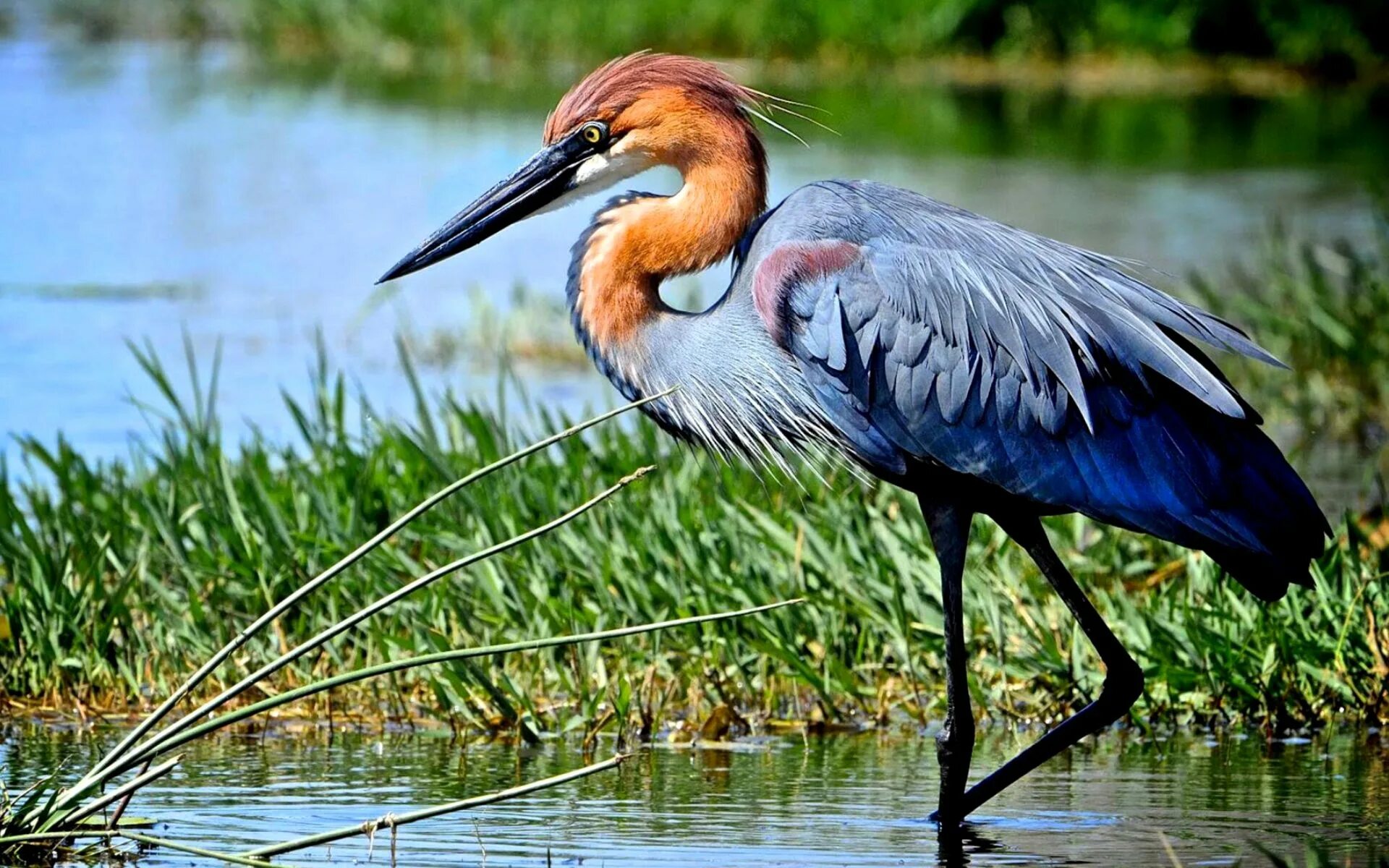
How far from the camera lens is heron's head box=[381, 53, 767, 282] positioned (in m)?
5.17

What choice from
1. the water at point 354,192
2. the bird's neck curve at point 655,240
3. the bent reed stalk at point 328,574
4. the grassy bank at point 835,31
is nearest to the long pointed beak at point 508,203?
the bird's neck curve at point 655,240

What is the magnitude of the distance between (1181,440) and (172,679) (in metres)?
2.51

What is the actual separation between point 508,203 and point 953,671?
1514 millimetres

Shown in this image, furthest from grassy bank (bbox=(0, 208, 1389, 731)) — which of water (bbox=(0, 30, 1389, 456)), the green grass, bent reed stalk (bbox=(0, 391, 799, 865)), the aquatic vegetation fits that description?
the aquatic vegetation

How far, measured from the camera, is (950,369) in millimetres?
4875

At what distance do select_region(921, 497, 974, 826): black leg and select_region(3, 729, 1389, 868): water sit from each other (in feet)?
0.26

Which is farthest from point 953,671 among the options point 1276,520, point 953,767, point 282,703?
point 282,703

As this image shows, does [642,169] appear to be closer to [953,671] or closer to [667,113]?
[667,113]

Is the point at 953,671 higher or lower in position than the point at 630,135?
lower

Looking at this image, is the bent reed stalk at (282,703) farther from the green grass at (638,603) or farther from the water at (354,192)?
the water at (354,192)

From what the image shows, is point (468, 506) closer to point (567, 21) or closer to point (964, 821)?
point (964, 821)

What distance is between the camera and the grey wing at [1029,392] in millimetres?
4836

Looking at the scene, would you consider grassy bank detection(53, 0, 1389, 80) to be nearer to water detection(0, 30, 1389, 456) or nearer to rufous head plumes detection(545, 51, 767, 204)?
water detection(0, 30, 1389, 456)

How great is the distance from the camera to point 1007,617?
5.78 meters
